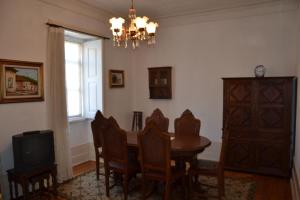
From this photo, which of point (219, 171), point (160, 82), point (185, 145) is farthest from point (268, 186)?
point (160, 82)

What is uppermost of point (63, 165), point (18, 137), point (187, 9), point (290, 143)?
point (187, 9)

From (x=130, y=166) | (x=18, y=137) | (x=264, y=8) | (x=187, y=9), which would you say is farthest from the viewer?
(x=187, y=9)

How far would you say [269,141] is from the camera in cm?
403

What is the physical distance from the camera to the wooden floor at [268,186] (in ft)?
11.0

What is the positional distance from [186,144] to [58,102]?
213 centimetres

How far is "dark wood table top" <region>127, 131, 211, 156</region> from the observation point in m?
2.99

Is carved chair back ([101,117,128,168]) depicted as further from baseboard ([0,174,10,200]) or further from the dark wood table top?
baseboard ([0,174,10,200])

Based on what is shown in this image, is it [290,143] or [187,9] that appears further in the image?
[187,9]

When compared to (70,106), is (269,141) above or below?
below

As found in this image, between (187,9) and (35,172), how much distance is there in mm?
3910

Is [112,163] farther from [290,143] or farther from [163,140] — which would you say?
[290,143]

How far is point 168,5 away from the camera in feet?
15.0

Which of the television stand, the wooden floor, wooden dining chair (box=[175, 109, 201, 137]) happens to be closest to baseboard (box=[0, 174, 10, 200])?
the television stand

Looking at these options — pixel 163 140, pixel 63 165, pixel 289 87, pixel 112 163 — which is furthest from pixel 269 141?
pixel 63 165
